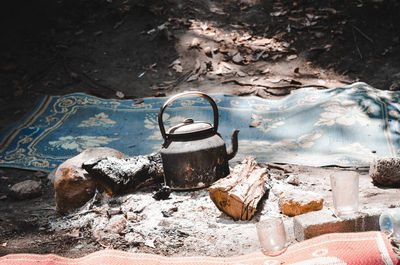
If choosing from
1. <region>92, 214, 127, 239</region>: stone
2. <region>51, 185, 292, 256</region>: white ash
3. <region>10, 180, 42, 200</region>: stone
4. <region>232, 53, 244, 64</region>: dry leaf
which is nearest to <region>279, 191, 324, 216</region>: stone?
<region>51, 185, 292, 256</region>: white ash

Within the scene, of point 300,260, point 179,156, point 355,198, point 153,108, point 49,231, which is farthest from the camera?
point 153,108

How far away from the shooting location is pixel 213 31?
8.08 metres

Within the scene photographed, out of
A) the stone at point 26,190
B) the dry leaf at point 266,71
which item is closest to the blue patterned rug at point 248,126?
the stone at point 26,190

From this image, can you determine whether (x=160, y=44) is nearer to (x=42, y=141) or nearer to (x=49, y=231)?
(x=42, y=141)

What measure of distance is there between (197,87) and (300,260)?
485 cm

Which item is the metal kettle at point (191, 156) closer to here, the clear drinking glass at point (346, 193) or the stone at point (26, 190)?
the clear drinking glass at point (346, 193)

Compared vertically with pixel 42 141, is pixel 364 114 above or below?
above

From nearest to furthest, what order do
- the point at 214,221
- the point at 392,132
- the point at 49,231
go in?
the point at 214,221, the point at 49,231, the point at 392,132

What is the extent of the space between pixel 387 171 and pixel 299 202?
102cm

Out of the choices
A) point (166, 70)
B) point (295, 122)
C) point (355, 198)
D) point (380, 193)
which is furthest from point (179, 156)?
point (166, 70)

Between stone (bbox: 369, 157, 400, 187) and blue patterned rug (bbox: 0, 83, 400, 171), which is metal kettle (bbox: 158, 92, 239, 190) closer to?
blue patterned rug (bbox: 0, 83, 400, 171)

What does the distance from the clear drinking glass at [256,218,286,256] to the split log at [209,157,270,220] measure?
2.10 ft

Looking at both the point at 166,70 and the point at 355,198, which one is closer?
the point at 355,198

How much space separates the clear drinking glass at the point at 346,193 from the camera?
223 centimetres
